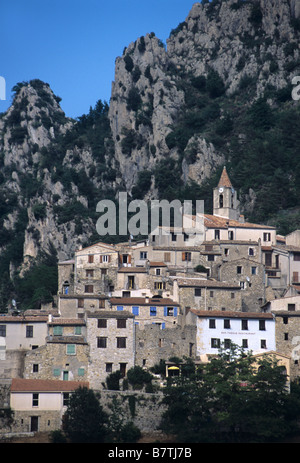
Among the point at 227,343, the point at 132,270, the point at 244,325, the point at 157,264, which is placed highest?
the point at 157,264

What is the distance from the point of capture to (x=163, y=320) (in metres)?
74.2

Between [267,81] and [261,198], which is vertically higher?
[267,81]

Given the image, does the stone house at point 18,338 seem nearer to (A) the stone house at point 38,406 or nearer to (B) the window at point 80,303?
(A) the stone house at point 38,406

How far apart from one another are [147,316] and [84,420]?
12.8m

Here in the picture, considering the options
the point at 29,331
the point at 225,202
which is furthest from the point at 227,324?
the point at 225,202

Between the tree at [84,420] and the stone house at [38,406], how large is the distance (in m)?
0.87

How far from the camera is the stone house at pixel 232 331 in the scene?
7119 cm

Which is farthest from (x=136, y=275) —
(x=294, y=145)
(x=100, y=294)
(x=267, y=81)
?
(x=267, y=81)

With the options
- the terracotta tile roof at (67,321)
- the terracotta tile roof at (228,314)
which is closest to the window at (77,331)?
the terracotta tile roof at (67,321)

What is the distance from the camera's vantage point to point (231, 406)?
64.6 meters

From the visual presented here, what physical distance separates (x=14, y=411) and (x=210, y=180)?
61.4 m

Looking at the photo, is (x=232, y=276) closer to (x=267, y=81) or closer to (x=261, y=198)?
(x=261, y=198)

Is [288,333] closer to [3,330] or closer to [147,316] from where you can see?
[147,316]

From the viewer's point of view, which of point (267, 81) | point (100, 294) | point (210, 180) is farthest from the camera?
point (267, 81)
